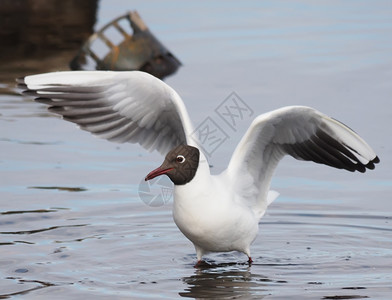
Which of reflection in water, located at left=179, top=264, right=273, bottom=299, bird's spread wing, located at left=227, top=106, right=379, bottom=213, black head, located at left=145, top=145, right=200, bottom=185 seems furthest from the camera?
bird's spread wing, located at left=227, top=106, right=379, bottom=213

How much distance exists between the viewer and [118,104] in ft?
27.2

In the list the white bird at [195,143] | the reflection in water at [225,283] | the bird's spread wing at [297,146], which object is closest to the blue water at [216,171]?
the reflection in water at [225,283]

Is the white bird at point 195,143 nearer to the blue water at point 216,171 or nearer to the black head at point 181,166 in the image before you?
the black head at point 181,166

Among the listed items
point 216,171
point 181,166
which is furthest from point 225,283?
point 216,171

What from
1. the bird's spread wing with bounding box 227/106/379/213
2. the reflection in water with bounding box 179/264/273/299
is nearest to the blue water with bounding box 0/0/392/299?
the reflection in water with bounding box 179/264/273/299

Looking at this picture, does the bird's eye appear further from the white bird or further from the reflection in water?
the reflection in water

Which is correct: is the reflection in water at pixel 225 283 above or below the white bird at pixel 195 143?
below

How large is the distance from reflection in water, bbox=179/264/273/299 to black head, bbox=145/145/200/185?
0.73 m

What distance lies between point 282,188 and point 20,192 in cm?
236

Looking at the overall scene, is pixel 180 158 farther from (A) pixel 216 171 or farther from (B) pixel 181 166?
(A) pixel 216 171

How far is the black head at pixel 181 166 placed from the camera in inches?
303

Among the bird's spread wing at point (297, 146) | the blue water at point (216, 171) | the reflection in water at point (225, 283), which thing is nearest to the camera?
the reflection in water at point (225, 283)

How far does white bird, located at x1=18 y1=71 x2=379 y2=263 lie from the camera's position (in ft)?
25.3

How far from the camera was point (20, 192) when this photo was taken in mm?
9469
